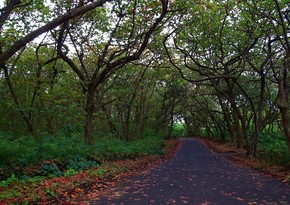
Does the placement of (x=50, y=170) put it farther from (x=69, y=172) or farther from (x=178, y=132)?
(x=178, y=132)

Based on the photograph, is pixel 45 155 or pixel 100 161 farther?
pixel 100 161

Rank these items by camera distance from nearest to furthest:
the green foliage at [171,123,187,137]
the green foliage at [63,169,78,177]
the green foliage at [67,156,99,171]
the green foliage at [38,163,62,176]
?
A: the green foliage at [38,163,62,176]
the green foliage at [63,169,78,177]
the green foliage at [67,156,99,171]
the green foliage at [171,123,187,137]

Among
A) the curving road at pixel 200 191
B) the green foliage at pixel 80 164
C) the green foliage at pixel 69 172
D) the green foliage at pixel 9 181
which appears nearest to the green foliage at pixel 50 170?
the green foliage at pixel 69 172

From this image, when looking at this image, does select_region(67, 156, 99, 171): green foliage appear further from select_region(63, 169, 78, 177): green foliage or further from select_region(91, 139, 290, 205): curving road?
select_region(91, 139, 290, 205): curving road

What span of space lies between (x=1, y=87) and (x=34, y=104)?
2231mm

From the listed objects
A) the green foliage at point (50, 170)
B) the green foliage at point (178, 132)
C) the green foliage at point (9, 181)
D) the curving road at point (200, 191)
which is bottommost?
the curving road at point (200, 191)

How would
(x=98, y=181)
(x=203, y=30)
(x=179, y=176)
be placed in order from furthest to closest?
(x=203, y=30), (x=179, y=176), (x=98, y=181)

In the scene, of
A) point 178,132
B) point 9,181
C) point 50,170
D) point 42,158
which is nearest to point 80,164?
point 42,158

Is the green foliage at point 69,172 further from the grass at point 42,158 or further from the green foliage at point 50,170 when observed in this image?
the green foliage at point 50,170

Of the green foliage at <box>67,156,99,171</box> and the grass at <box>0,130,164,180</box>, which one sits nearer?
the grass at <box>0,130,164,180</box>

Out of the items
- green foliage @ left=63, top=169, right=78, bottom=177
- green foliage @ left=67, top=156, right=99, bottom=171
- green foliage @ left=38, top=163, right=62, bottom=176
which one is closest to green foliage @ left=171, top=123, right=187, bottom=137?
green foliage @ left=67, top=156, right=99, bottom=171

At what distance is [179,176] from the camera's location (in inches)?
448

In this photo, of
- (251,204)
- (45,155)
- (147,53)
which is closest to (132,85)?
(147,53)

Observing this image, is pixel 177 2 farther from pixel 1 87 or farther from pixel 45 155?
pixel 1 87
